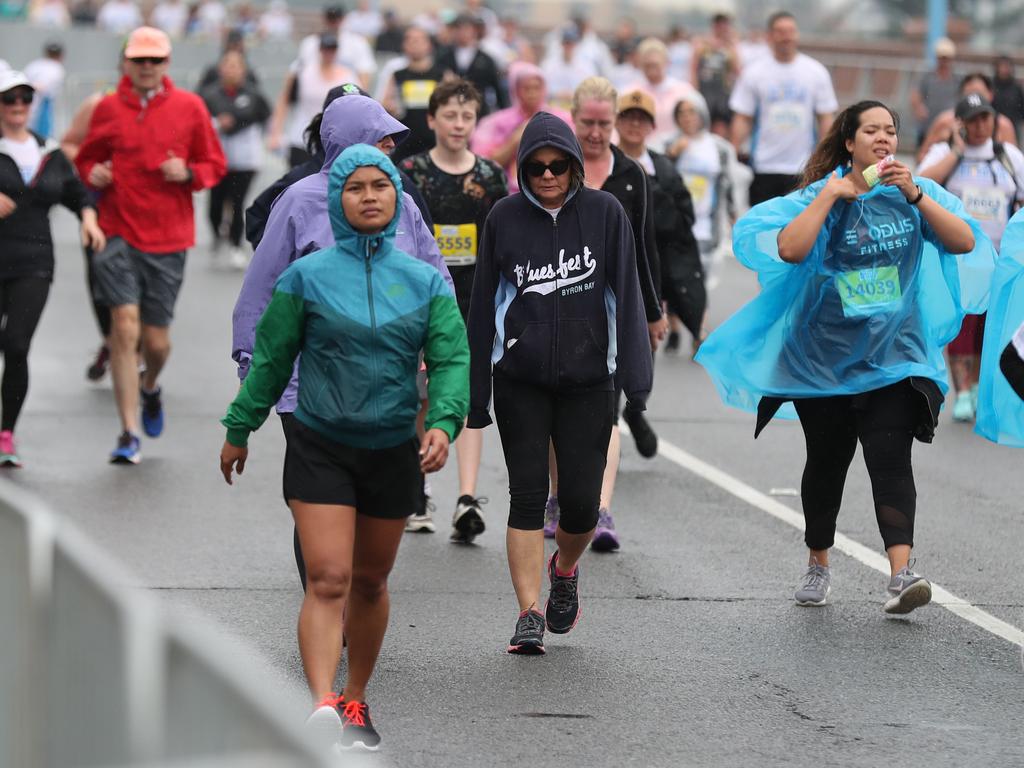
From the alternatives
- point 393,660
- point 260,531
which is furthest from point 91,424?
point 393,660

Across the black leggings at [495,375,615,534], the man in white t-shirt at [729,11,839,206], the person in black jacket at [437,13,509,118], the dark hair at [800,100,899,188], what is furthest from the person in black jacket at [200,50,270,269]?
the black leggings at [495,375,615,534]

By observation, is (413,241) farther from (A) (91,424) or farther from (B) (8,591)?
(A) (91,424)

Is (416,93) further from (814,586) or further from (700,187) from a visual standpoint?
(814,586)

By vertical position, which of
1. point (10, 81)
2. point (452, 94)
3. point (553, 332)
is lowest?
point (553, 332)

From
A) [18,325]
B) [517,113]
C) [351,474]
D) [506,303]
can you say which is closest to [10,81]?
[18,325]

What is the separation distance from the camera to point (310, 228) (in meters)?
6.32

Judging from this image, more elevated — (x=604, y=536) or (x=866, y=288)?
(x=866, y=288)

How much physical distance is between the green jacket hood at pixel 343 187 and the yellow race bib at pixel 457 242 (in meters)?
2.88

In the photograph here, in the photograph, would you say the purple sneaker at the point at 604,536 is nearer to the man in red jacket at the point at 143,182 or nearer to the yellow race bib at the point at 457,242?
the yellow race bib at the point at 457,242

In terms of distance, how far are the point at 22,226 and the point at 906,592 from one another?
198 inches

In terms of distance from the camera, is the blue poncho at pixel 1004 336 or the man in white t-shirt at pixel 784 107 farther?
the man in white t-shirt at pixel 784 107

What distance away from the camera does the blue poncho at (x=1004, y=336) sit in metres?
6.75

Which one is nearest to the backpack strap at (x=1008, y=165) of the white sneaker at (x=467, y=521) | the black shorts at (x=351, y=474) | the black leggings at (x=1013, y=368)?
the white sneaker at (x=467, y=521)

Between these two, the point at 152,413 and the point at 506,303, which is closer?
the point at 506,303
